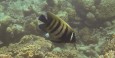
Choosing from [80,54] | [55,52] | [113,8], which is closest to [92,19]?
[113,8]

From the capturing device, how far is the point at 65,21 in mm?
7293

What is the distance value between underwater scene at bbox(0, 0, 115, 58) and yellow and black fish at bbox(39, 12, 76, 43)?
215cm

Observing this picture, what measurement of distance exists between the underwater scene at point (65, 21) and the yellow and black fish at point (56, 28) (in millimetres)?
2146

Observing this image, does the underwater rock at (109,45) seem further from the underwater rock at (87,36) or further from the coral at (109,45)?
the underwater rock at (87,36)

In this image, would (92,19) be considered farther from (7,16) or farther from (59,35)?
(59,35)

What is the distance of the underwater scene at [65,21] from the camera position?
19.6ft

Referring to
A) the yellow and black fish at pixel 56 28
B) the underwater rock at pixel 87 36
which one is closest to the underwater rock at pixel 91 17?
the underwater rock at pixel 87 36

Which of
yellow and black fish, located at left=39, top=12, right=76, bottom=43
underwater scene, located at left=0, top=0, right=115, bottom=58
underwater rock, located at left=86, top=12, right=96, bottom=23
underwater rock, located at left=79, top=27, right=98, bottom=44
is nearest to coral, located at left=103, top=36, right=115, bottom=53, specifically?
underwater scene, located at left=0, top=0, right=115, bottom=58

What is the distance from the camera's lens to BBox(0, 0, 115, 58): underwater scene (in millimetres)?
5961

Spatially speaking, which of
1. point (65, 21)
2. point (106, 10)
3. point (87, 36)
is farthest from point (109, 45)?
point (106, 10)

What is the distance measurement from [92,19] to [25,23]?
2687mm

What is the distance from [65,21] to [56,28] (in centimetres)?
487

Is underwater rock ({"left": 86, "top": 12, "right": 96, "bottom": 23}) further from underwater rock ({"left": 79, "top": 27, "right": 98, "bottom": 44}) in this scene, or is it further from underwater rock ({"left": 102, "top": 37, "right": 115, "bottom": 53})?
Result: underwater rock ({"left": 102, "top": 37, "right": 115, "bottom": 53})

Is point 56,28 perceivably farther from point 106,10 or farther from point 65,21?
point 106,10
